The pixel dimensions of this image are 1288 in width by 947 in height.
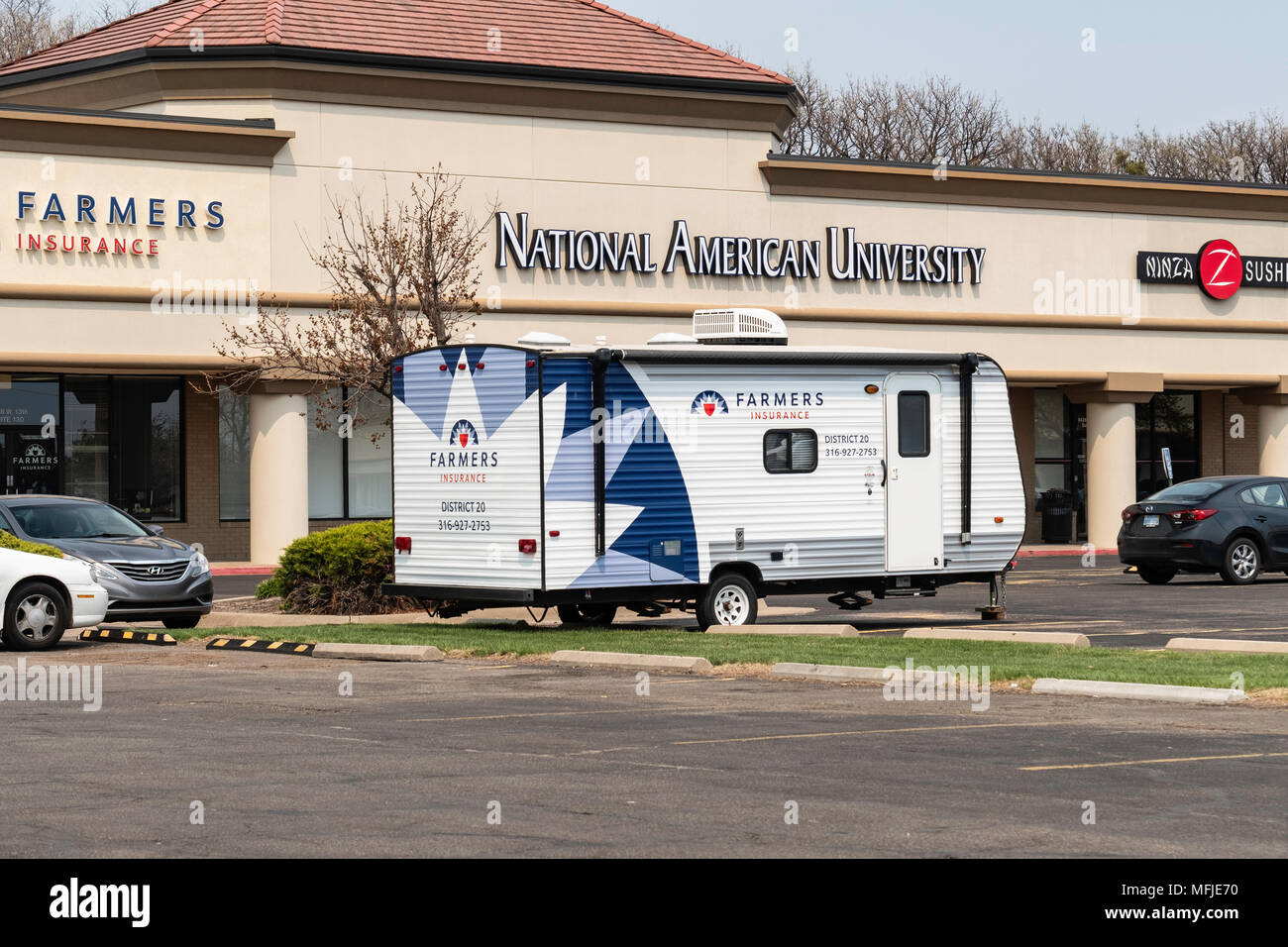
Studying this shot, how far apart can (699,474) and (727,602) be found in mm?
1471

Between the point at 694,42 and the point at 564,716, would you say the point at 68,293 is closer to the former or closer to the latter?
the point at 694,42

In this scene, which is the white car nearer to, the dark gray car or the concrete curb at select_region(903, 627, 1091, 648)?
the dark gray car

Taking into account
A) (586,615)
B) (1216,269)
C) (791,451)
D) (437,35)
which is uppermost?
(437,35)

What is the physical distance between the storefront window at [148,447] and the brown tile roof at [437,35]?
636 cm

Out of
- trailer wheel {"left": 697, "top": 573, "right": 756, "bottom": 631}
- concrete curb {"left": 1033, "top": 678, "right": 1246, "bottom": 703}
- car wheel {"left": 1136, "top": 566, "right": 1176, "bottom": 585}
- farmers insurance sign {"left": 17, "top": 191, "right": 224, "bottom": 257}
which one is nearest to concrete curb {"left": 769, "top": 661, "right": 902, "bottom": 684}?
concrete curb {"left": 1033, "top": 678, "right": 1246, "bottom": 703}

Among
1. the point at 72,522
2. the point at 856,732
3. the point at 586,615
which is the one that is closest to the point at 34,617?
the point at 72,522

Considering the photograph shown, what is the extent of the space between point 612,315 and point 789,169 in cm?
481

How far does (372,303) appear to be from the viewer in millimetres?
28266

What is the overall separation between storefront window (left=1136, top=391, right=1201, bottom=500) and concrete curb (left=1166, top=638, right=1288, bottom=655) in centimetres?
2917

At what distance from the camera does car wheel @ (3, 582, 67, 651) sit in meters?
18.9

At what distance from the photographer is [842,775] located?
10273 mm

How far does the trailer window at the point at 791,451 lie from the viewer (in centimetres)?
2039

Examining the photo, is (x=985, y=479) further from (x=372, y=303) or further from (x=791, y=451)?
(x=372, y=303)
